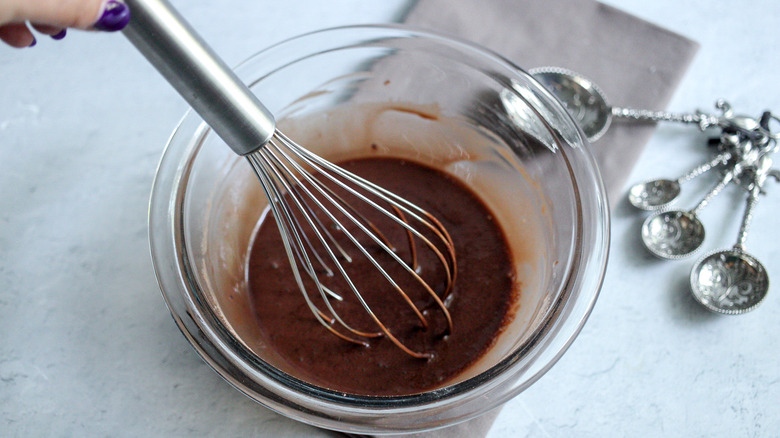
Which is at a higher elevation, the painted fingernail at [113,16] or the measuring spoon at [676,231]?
the painted fingernail at [113,16]

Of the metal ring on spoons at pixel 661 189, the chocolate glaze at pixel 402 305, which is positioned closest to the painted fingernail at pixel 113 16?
the chocolate glaze at pixel 402 305

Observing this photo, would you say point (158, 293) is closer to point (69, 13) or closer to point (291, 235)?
point (291, 235)

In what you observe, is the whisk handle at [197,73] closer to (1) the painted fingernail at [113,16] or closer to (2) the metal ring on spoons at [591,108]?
(1) the painted fingernail at [113,16]

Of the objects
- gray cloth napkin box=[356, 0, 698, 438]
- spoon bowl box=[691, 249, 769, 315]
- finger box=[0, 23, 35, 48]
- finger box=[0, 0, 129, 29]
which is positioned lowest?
spoon bowl box=[691, 249, 769, 315]

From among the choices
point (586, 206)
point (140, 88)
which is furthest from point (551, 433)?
point (140, 88)

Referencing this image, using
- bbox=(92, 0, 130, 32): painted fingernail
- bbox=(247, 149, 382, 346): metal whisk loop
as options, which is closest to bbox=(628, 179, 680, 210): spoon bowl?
bbox=(247, 149, 382, 346): metal whisk loop

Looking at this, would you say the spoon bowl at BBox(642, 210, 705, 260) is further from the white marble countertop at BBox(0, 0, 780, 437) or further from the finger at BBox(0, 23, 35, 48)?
the finger at BBox(0, 23, 35, 48)
